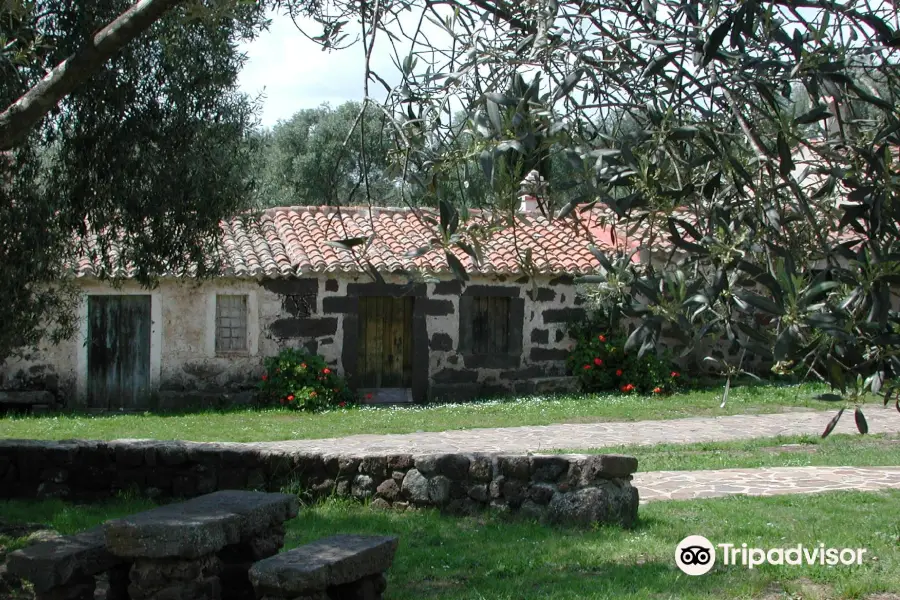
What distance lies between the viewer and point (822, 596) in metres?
5.62

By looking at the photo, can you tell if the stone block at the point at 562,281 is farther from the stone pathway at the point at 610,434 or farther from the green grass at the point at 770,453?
the green grass at the point at 770,453

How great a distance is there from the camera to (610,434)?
551 inches

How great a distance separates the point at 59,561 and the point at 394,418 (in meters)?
10.5

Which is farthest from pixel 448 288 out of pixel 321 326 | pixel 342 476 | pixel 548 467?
pixel 548 467

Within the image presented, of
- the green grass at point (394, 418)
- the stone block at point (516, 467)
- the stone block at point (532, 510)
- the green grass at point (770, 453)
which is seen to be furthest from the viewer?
the green grass at point (394, 418)

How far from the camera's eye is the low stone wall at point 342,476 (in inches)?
301

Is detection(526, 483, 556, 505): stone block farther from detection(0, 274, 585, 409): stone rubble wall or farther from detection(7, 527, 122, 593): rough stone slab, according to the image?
detection(0, 274, 585, 409): stone rubble wall

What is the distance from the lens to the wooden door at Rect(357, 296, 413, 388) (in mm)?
19188

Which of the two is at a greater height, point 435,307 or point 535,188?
point 535,188

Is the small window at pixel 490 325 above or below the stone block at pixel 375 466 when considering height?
above

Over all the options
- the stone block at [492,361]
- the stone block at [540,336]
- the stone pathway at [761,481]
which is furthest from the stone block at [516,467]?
the stone block at [540,336]

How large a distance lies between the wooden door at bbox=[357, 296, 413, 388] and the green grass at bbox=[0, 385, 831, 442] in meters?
1.66

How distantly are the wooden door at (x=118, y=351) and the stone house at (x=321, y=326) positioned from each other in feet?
0.06

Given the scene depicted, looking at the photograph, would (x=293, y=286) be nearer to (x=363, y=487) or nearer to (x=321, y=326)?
(x=321, y=326)
